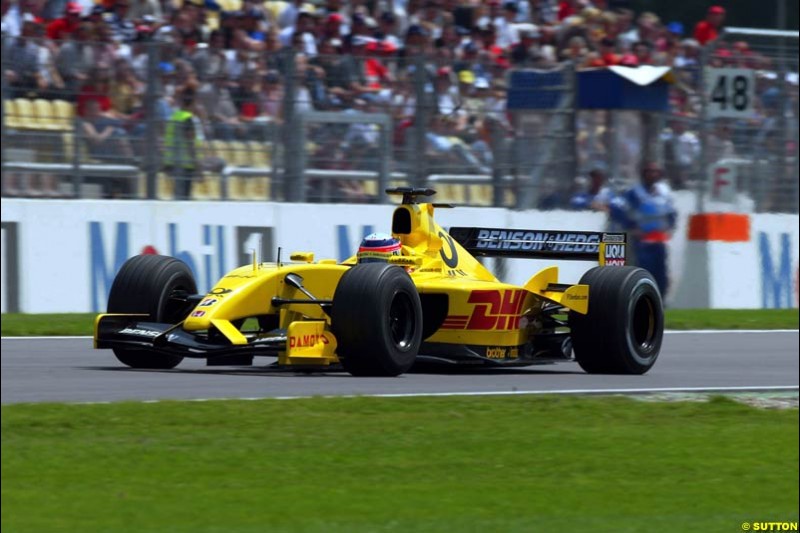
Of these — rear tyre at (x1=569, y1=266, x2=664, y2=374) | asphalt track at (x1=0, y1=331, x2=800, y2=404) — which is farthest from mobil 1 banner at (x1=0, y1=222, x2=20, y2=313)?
rear tyre at (x1=569, y1=266, x2=664, y2=374)

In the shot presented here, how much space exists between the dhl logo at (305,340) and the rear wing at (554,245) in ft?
6.46

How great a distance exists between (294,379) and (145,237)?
5200 mm

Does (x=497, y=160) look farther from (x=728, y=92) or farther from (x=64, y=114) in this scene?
(x=64, y=114)

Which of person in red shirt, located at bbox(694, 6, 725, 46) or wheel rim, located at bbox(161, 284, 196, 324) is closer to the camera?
wheel rim, located at bbox(161, 284, 196, 324)

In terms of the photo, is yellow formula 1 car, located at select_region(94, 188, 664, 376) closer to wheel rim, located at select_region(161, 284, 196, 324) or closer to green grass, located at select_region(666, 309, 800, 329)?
wheel rim, located at select_region(161, 284, 196, 324)

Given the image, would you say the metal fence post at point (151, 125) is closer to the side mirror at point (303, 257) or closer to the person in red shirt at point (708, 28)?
the side mirror at point (303, 257)

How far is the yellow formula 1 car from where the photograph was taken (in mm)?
10391

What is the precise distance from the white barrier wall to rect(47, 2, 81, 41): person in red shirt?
190 centimetres

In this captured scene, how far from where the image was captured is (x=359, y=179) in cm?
1691

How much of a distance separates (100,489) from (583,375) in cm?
513

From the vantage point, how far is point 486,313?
1123 cm

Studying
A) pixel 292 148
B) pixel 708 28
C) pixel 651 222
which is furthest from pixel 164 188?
pixel 708 28

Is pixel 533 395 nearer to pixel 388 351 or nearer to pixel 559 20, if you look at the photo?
A: pixel 388 351

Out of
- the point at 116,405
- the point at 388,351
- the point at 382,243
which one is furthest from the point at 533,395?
the point at 116,405
